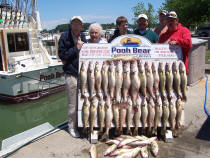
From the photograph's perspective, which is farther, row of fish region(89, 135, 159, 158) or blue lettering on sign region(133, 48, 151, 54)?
blue lettering on sign region(133, 48, 151, 54)

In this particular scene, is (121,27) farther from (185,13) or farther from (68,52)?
(185,13)

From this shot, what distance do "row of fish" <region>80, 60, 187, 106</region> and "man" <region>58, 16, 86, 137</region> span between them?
0.74 ft

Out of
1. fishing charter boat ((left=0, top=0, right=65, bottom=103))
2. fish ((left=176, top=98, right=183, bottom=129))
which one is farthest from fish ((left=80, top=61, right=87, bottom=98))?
fishing charter boat ((left=0, top=0, right=65, bottom=103))

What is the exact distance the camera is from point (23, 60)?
34.2ft

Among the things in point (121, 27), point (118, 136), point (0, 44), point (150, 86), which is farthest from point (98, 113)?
point (0, 44)

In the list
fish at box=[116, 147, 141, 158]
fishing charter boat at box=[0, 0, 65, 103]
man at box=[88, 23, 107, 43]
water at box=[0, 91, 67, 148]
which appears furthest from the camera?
fishing charter boat at box=[0, 0, 65, 103]

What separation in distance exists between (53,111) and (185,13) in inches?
1094

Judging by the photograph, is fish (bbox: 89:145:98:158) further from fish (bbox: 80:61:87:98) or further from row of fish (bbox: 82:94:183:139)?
fish (bbox: 80:61:87:98)

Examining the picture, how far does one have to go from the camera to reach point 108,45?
3443 millimetres

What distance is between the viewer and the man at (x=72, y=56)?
3430 millimetres

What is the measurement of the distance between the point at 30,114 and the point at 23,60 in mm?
2755

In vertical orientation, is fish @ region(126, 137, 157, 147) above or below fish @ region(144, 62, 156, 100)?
below

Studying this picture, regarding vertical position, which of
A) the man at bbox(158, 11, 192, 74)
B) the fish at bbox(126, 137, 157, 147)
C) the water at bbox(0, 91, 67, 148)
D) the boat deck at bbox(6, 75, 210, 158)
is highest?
the man at bbox(158, 11, 192, 74)

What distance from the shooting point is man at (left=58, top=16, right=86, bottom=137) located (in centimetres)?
343
